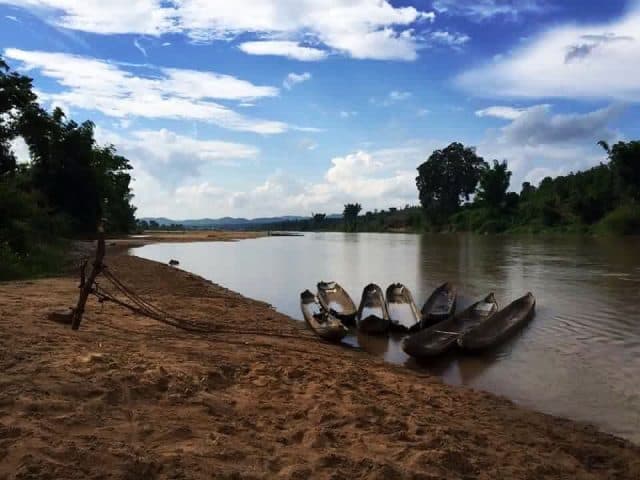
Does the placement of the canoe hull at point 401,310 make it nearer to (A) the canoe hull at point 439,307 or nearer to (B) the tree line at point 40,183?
(A) the canoe hull at point 439,307

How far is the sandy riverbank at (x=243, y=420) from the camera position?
3.74 metres

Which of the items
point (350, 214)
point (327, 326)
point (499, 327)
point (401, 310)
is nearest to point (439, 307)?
point (401, 310)

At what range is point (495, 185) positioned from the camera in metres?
76.8

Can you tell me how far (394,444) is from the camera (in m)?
4.55

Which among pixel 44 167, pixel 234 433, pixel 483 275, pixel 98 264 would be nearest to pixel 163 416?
pixel 234 433

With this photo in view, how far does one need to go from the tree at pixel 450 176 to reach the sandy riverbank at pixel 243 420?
8871cm

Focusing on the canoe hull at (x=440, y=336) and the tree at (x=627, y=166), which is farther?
the tree at (x=627, y=166)

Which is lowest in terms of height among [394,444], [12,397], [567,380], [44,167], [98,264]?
[567,380]

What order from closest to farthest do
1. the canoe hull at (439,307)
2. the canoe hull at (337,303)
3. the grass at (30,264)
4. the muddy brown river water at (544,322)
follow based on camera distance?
the muddy brown river water at (544,322)
the canoe hull at (439,307)
the canoe hull at (337,303)
the grass at (30,264)

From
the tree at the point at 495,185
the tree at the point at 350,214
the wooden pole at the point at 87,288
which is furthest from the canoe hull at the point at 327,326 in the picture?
the tree at the point at 350,214

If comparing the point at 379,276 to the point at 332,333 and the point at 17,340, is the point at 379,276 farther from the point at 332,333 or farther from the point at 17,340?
the point at 17,340

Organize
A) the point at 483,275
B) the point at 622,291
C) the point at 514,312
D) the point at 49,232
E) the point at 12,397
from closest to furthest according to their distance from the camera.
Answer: the point at 12,397 < the point at 514,312 < the point at 622,291 < the point at 483,275 < the point at 49,232

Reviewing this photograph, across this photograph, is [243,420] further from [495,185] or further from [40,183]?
[495,185]

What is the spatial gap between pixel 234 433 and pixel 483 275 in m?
20.8
